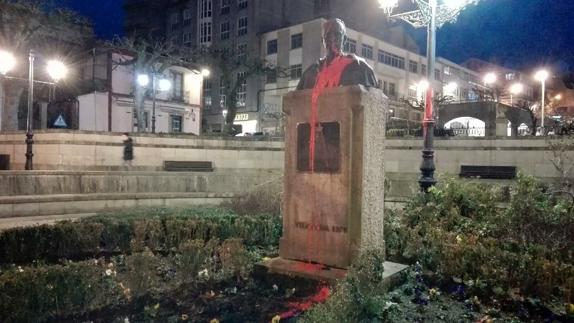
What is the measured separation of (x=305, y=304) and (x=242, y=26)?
49.7 meters

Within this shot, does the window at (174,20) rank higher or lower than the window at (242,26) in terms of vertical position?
higher

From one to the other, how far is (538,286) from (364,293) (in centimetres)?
Answer: 221

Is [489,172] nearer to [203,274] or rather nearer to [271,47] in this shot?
[203,274]

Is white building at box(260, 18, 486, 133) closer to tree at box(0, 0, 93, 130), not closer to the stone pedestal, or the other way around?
tree at box(0, 0, 93, 130)

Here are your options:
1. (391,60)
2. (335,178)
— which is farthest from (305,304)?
(391,60)

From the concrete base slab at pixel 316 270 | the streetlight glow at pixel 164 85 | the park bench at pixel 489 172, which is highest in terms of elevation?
the streetlight glow at pixel 164 85

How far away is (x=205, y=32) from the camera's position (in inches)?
2180

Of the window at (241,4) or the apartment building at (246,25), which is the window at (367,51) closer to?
the apartment building at (246,25)

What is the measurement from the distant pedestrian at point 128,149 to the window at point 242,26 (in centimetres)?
3631

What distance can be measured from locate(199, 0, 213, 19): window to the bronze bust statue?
174 feet

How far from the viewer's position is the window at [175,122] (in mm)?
41541

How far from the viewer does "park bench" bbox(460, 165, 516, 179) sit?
49.0 ft

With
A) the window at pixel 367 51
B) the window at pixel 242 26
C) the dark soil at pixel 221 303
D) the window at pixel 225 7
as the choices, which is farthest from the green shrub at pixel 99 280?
the window at pixel 225 7

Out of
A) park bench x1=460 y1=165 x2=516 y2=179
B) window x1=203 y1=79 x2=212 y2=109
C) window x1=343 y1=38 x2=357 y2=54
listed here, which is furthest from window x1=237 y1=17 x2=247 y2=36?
park bench x1=460 y1=165 x2=516 y2=179
